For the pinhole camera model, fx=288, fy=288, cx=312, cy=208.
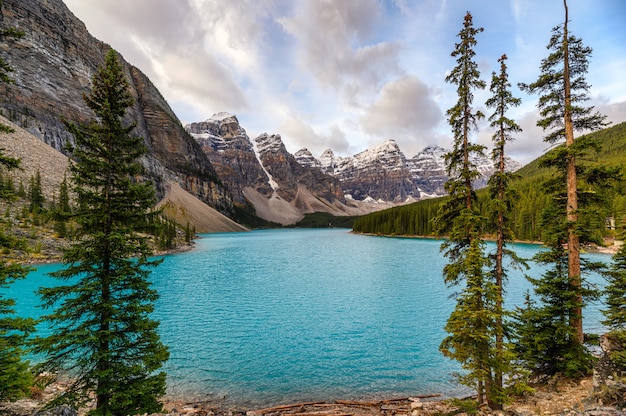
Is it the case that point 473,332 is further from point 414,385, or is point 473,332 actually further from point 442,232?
point 414,385

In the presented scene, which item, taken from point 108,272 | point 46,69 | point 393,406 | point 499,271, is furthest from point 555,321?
point 46,69

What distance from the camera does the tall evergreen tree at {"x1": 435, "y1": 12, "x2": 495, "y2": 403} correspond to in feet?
35.2

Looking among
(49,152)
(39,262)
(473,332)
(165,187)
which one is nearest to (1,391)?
(473,332)

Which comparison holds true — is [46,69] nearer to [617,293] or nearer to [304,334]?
[304,334]

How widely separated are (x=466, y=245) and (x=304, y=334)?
50.1ft

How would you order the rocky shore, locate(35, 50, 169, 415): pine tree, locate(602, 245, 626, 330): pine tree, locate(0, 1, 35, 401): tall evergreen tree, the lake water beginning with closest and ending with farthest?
locate(0, 1, 35, 401): tall evergreen tree → locate(35, 50, 169, 415): pine tree → the rocky shore → locate(602, 245, 626, 330): pine tree → the lake water

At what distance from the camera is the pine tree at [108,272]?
988 centimetres

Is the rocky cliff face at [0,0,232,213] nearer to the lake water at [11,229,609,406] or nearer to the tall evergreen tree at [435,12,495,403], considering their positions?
the lake water at [11,229,609,406]

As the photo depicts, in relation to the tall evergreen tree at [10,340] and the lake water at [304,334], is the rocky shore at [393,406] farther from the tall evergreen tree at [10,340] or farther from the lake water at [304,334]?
the tall evergreen tree at [10,340]

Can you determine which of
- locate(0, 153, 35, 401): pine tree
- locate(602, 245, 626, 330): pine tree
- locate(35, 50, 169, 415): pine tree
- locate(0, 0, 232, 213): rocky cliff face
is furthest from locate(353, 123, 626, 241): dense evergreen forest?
locate(0, 0, 232, 213): rocky cliff face

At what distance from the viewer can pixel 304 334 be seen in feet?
76.7

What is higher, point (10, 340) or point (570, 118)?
point (570, 118)

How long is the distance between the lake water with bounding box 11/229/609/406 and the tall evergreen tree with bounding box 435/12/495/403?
19.6 ft

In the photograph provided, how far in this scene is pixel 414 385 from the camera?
52.1 ft
